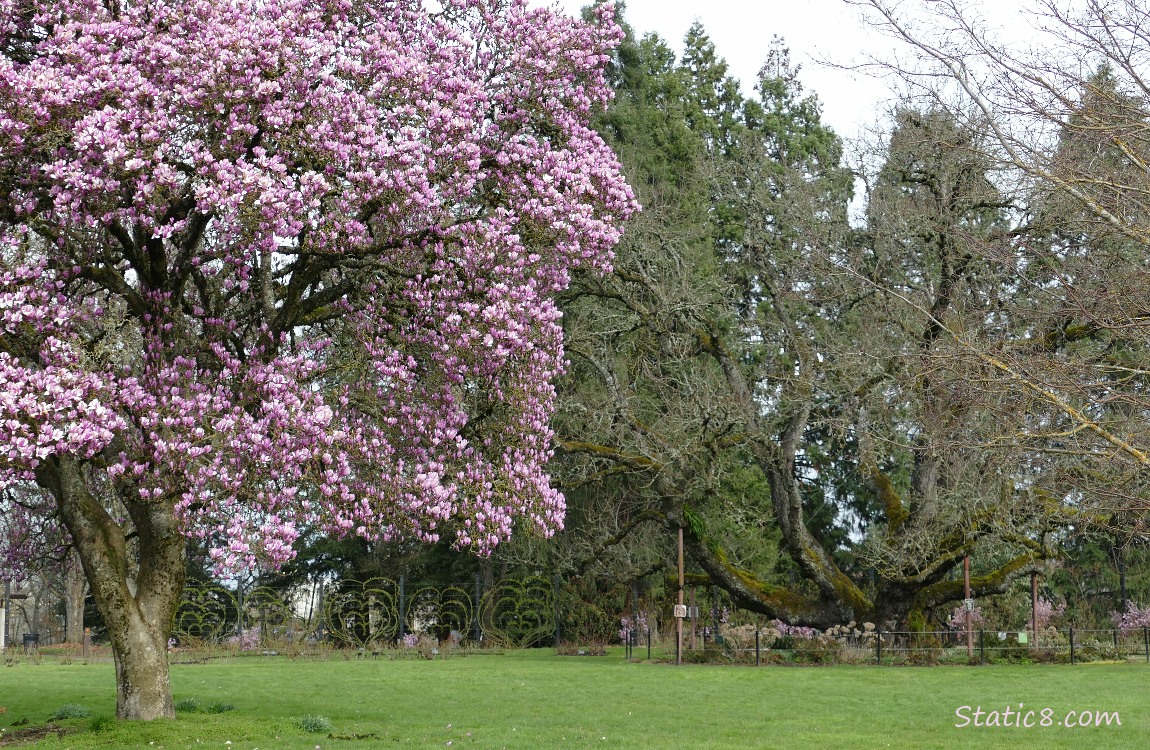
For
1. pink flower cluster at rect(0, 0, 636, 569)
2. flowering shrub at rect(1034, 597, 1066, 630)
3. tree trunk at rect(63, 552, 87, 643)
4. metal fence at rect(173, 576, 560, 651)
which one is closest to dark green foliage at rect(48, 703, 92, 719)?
pink flower cluster at rect(0, 0, 636, 569)

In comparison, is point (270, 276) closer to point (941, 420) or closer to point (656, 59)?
point (941, 420)

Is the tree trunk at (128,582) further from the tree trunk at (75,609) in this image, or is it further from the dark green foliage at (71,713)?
the tree trunk at (75,609)

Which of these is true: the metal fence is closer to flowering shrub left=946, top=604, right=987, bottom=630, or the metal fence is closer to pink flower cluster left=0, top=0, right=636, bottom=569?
flowering shrub left=946, top=604, right=987, bottom=630

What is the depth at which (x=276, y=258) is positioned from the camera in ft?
51.2

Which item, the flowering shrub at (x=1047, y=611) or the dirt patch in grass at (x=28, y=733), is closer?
the dirt patch in grass at (x=28, y=733)

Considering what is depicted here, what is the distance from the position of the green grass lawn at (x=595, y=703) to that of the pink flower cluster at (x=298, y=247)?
2.46m

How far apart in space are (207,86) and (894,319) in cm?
1355

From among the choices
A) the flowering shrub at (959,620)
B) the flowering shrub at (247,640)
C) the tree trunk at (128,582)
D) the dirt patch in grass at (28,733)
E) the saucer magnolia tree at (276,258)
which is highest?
the saucer magnolia tree at (276,258)

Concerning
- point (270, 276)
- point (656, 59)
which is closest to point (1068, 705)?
point (270, 276)

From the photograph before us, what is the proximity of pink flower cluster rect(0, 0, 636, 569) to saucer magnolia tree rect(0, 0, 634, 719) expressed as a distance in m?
0.04

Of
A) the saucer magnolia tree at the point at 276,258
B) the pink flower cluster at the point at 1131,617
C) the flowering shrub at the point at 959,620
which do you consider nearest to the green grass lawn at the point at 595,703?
the saucer magnolia tree at the point at 276,258

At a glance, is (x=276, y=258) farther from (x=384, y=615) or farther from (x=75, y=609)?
(x=75, y=609)

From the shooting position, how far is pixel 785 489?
27.6m

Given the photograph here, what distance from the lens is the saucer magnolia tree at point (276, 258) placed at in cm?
1144
